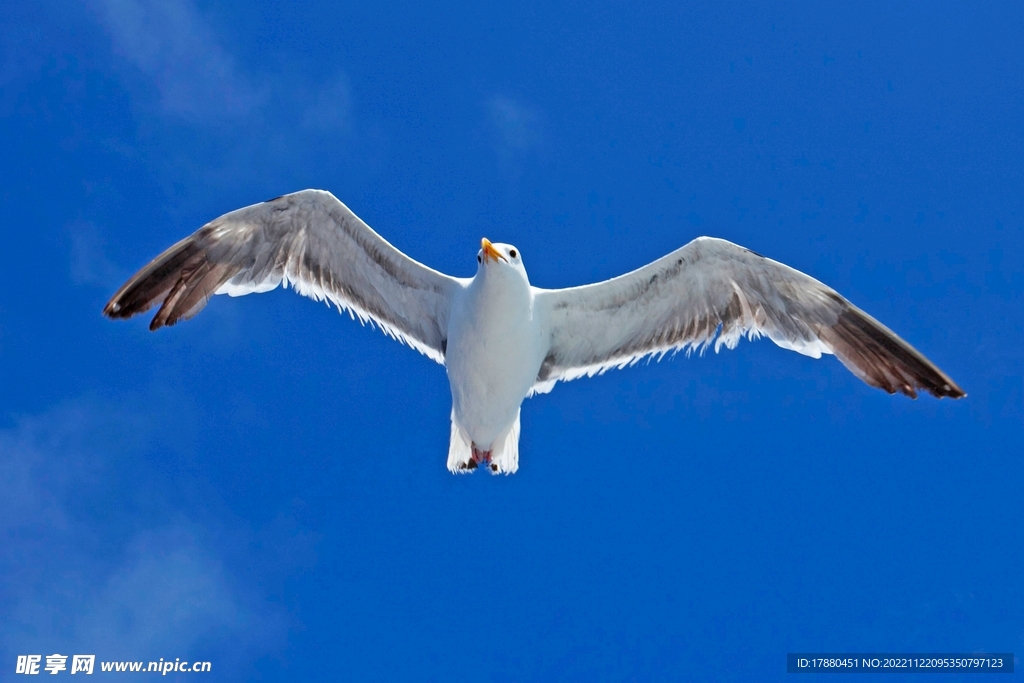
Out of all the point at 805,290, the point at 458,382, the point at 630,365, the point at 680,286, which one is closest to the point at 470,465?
the point at 458,382

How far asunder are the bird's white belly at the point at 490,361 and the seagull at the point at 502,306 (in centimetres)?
1

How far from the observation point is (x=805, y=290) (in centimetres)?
1396

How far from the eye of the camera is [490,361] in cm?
1371

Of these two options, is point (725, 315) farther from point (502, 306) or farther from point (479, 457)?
point (479, 457)

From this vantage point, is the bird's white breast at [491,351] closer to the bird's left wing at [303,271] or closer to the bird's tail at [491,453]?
the bird's tail at [491,453]

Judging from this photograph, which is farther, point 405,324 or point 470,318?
point 405,324

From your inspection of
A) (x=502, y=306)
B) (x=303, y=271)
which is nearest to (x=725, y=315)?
(x=502, y=306)

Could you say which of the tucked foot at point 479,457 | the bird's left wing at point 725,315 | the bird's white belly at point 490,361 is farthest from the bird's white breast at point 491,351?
the bird's left wing at point 725,315

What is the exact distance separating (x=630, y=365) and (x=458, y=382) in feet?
6.14

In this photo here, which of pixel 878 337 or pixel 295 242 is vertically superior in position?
pixel 295 242

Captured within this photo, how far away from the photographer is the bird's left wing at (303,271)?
1384cm

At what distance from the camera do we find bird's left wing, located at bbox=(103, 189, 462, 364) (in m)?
13.8

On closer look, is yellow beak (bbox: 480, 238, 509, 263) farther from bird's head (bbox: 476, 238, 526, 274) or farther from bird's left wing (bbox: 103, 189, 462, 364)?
bird's left wing (bbox: 103, 189, 462, 364)

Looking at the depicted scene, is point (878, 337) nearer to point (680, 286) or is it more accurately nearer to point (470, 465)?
point (680, 286)
